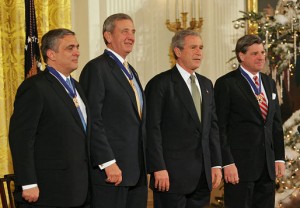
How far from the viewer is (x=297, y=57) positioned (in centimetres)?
757

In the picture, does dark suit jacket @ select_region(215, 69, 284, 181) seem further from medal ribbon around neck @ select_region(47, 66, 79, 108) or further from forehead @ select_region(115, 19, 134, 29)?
medal ribbon around neck @ select_region(47, 66, 79, 108)

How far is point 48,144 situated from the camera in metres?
3.78

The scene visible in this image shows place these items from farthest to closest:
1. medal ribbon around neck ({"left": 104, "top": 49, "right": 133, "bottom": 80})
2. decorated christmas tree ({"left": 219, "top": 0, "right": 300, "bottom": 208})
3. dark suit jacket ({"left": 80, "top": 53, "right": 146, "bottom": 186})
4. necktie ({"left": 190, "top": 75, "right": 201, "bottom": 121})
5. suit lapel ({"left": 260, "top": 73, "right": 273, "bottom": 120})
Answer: decorated christmas tree ({"left": 219, "top": 0, "right": 300, "bottom": 208}), suit lapel ({"left": 260, "top": 73, "right": 273, "bottom": 120}), necktie ({"left": 190, "top": 75, "right": 201, "bottom": 121}), medal ribbon around neck ({"left": 104, "top": 49, "right": 133, "bottom": 80}), dark suit jacket ({"left": 80, "top": 53, "right": 146, "bottom": 186})

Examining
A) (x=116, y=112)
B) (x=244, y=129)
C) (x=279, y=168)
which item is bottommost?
(x=279, y=168)

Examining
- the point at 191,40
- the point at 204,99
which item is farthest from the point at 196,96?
the point at 191,40

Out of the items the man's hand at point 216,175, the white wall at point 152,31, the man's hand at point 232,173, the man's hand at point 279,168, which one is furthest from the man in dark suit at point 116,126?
the white wall at point 152,31

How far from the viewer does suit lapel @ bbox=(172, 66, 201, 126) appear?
464 cm

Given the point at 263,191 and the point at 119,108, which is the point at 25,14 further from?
the point at 263,191

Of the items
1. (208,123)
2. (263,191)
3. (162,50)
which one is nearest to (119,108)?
(208,123)

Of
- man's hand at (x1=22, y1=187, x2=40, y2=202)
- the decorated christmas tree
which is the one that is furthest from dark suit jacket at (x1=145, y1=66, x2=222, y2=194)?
the decorated christmas tree

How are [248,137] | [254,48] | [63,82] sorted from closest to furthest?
[63,82] < [248,137] < [254,48]

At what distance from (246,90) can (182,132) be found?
2.72ft

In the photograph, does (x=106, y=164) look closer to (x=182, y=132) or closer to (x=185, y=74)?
(x=182, y=132)

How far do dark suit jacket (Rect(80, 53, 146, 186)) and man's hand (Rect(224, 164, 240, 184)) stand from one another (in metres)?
0.93
